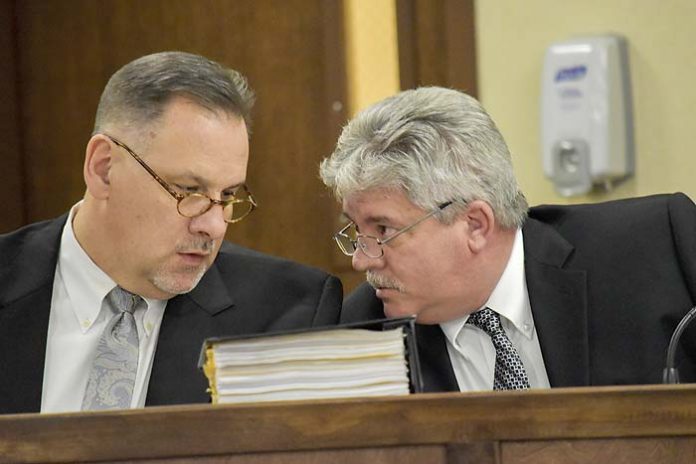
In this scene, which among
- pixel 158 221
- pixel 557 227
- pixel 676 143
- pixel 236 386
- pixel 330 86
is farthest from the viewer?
pixel 330 86

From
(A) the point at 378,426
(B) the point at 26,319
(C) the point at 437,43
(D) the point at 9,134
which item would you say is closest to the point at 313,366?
(A) the point at 378,426

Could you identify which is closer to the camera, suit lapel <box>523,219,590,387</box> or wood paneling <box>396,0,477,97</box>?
suit lapel <box>523,219,590,387</box>

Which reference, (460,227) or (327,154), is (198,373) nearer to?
(460,227)

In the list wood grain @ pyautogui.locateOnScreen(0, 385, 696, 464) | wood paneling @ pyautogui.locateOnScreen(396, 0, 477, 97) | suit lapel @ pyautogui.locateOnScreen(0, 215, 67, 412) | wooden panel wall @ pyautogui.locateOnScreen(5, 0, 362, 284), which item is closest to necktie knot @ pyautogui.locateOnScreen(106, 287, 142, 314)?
suit lapel @ pyautogui.locateOnScreen(0, 215, 67, 412)

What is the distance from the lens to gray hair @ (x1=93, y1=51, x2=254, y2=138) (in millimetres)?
2596

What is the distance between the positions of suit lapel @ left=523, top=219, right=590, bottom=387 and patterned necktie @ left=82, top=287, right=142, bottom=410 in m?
0.77

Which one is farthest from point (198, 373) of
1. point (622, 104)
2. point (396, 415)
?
point (622, 104)

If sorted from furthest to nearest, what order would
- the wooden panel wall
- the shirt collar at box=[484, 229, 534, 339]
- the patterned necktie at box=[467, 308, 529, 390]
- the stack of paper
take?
the wooden panel wall → the shirt collar at box=[484, 229, 534, 339] → the patterned necktie at box=[467, 308, 529, 390] → the stack of paper

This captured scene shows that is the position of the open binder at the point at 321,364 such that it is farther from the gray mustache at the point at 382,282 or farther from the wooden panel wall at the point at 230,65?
the wooden panel wall at the point at 230,65

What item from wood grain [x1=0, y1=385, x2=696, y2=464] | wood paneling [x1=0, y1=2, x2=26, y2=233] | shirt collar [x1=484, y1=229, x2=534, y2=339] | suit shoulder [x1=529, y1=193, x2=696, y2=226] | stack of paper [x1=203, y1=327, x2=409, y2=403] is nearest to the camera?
wood grain [x1=0, y1=385, x2=696, y2=464]

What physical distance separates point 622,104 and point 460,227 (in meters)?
0.90

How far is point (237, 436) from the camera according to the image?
166 cm

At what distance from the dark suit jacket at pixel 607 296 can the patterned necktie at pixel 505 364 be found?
0.06 metres

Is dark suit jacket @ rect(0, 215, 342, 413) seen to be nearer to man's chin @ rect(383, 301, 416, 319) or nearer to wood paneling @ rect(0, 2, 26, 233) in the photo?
man's chin @ rect(383, 301, 416, 319)
